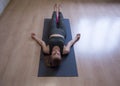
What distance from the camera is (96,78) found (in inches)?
66.2

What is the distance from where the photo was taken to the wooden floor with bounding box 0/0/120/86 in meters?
1.66

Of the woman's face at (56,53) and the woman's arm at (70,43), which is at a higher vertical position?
the woman's arm at (70,43)

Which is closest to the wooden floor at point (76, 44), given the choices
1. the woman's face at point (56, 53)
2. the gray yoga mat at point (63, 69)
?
the gray yoga mat at point (63, 69)

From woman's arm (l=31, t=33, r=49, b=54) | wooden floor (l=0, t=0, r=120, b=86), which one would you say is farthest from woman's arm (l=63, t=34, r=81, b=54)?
woman's arm (l=31, t=33, r=49, b=54)

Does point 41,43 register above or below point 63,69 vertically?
above

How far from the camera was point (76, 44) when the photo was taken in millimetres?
2148

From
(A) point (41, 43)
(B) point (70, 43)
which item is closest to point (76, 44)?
(B) point (70, 43)

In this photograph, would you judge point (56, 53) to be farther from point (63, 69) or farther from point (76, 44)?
point (76, 44)

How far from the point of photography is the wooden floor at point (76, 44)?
65.4 inches

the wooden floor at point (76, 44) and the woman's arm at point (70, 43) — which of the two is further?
the woman's arm at point (70, 43)

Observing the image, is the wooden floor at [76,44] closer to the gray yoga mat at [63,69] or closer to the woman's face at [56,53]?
the gray yoga mat at [63,69]

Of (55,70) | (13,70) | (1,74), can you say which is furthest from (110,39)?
(1,74)

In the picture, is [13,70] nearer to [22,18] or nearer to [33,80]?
[33,80]

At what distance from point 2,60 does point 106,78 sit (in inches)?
52.6
